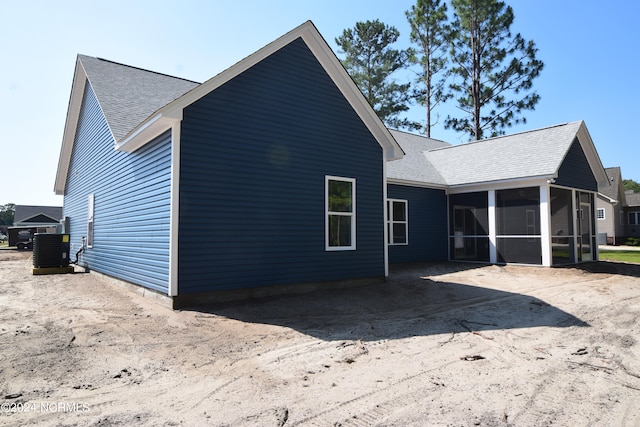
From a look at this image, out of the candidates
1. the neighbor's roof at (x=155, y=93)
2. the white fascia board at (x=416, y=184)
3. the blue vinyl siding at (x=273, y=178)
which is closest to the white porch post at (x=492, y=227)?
the white fascia board at (x=416, y=184)

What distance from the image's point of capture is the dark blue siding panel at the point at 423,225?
14.8m

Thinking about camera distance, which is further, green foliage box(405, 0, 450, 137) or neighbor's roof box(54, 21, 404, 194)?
green foliage box(405, 0, 450, 137)

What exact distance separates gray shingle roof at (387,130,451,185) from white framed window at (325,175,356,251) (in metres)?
4.69

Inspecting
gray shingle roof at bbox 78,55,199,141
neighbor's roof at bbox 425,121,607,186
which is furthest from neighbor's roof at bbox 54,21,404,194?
neighbor's roof at bbox 425,121,607,186

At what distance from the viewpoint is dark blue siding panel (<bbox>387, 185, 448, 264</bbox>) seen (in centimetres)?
1479

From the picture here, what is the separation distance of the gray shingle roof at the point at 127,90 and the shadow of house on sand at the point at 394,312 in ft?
19.3

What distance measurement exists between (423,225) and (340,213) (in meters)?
6.67

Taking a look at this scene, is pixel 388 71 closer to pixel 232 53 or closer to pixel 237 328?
pixel 232 53

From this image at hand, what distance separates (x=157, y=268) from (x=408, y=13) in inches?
1180

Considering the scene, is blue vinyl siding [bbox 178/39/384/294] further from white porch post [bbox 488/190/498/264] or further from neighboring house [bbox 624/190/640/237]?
neighboring house [bbox 624/190/640/237]

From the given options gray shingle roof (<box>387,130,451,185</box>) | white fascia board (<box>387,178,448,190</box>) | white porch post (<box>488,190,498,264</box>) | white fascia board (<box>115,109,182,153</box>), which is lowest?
white porch post (<box>488,190,498,264</box>)

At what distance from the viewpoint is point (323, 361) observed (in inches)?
189

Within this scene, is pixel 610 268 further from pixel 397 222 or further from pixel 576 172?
pixel 397 222

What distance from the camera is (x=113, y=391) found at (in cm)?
383
